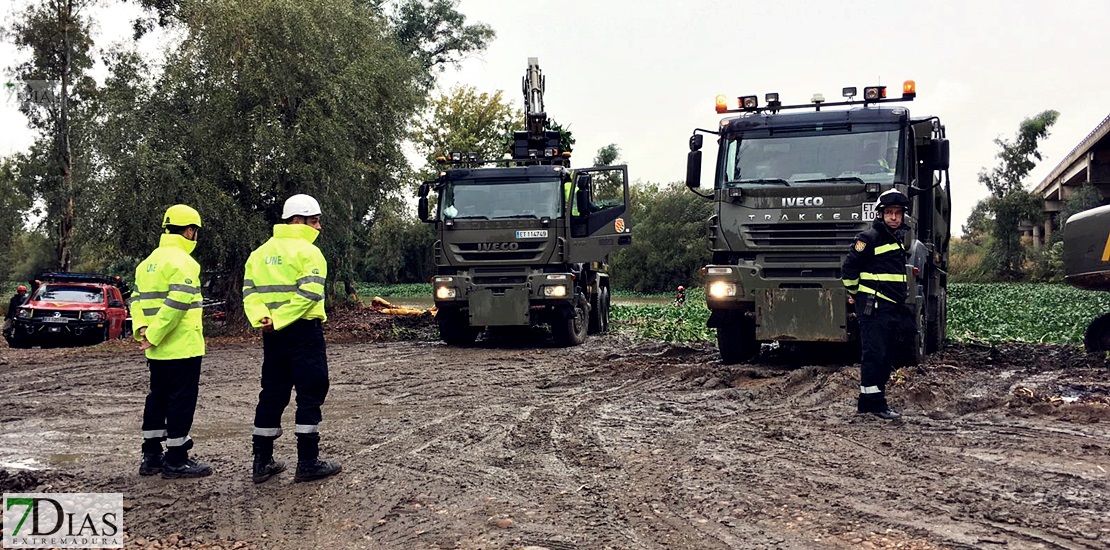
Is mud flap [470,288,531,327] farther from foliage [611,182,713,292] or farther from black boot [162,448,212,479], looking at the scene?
foliage [611,182,713,292]

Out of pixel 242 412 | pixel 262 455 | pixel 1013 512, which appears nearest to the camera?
pixel 1013 512

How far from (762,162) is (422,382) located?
510 cm

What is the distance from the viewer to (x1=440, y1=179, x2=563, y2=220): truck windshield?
1634 cm

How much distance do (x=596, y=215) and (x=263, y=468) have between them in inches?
423

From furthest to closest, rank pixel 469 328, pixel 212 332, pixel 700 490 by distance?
1. pixel 212 332
2. pixel 469 328
3. pixel 700 490

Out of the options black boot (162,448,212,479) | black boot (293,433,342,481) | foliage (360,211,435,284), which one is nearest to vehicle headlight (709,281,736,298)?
black boot (293,433,342,481)

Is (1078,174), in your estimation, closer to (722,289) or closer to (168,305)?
(722,289)

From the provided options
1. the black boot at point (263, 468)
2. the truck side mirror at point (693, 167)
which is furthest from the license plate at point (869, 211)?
the black boot at point (263, 468)

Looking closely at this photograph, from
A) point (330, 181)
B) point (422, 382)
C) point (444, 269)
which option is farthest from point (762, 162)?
point (330, 181)

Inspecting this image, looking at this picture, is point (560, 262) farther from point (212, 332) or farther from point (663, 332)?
point (212, 332)

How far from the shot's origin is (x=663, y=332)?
18703mm

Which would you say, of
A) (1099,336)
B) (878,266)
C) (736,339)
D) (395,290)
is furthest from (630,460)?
(395,290)

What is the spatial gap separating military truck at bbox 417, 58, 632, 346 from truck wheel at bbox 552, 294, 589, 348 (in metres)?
0.02

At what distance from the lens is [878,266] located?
9.02 m
